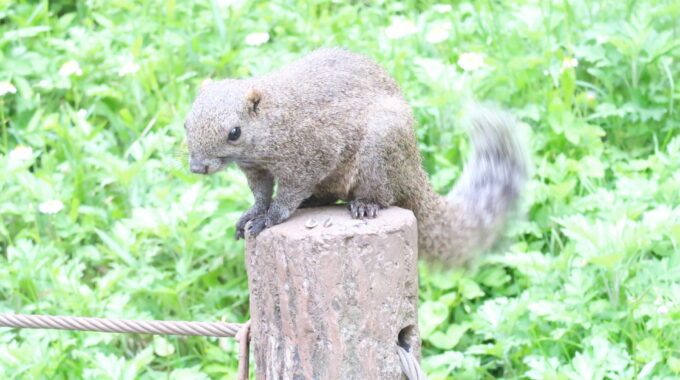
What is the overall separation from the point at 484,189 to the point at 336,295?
3.65ft

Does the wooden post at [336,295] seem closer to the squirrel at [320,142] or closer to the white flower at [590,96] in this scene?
the squirrel at [320,142]

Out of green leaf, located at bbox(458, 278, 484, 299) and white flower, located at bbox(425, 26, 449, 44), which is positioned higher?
white flower, located at bbox(425, 26, 449, 44)

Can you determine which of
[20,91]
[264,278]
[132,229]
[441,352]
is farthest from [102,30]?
[264,278]

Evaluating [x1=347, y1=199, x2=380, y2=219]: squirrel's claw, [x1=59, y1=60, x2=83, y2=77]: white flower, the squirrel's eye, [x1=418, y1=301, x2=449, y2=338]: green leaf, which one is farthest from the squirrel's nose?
[x1=59, y1=60, x2=83, y2=77]: white flower

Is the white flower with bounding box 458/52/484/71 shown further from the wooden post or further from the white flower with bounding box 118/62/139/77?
the wooden post

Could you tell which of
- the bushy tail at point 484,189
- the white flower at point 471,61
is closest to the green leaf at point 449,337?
the bushy tail at point 484,189

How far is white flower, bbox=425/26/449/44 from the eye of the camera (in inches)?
193

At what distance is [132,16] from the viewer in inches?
229

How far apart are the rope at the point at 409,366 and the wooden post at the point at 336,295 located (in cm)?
2

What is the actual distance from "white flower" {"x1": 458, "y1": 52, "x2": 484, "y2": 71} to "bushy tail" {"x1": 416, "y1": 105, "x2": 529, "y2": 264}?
4.69ft

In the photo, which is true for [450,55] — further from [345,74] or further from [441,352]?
[345,74]

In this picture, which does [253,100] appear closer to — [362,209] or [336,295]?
[362,209]

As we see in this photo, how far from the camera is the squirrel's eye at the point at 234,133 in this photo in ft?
8.52

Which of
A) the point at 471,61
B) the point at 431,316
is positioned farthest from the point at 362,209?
the point at 471,61
